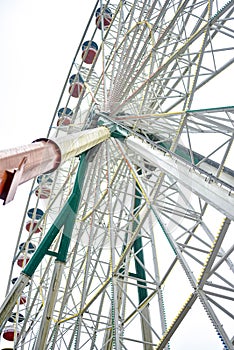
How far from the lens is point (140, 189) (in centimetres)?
Answer: 1152

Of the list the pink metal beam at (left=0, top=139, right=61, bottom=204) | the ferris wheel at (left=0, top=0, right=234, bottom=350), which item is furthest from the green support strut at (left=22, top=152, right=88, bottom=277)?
the pink metal beam at (left=0, top=139, right=61, bottom=204)

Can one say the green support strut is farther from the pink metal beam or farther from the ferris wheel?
the pink metal beam

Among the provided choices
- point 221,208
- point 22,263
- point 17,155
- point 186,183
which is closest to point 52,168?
point 17,155

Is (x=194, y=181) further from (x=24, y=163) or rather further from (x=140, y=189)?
(x=140, y=189)

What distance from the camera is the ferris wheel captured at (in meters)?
6.85

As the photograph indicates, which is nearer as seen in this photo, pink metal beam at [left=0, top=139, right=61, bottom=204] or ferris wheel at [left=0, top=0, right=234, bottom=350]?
pink metal beam at [left=0, top=139, right=61, bottom=204]

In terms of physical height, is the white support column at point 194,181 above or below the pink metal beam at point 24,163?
above

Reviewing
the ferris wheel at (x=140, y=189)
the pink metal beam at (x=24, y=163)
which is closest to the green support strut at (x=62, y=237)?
the ferris wheel at (x=140, y=189)

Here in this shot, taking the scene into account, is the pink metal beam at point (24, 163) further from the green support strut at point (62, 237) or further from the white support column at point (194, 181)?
the green support strut at point (62, 237)

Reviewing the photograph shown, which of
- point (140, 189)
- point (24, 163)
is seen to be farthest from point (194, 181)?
point (140, 189)

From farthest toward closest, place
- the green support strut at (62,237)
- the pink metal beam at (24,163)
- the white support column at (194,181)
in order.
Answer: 1. the green support strut at (62,237)
2. the white support column at (194,181)
3. the pink metal beam at (24,163)

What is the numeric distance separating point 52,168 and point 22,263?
14166 millimetres

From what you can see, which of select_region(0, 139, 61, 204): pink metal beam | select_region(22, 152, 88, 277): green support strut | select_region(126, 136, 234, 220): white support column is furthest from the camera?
select_region(22, 152, 88, 277): green support strut

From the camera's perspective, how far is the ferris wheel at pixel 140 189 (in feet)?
22.5
